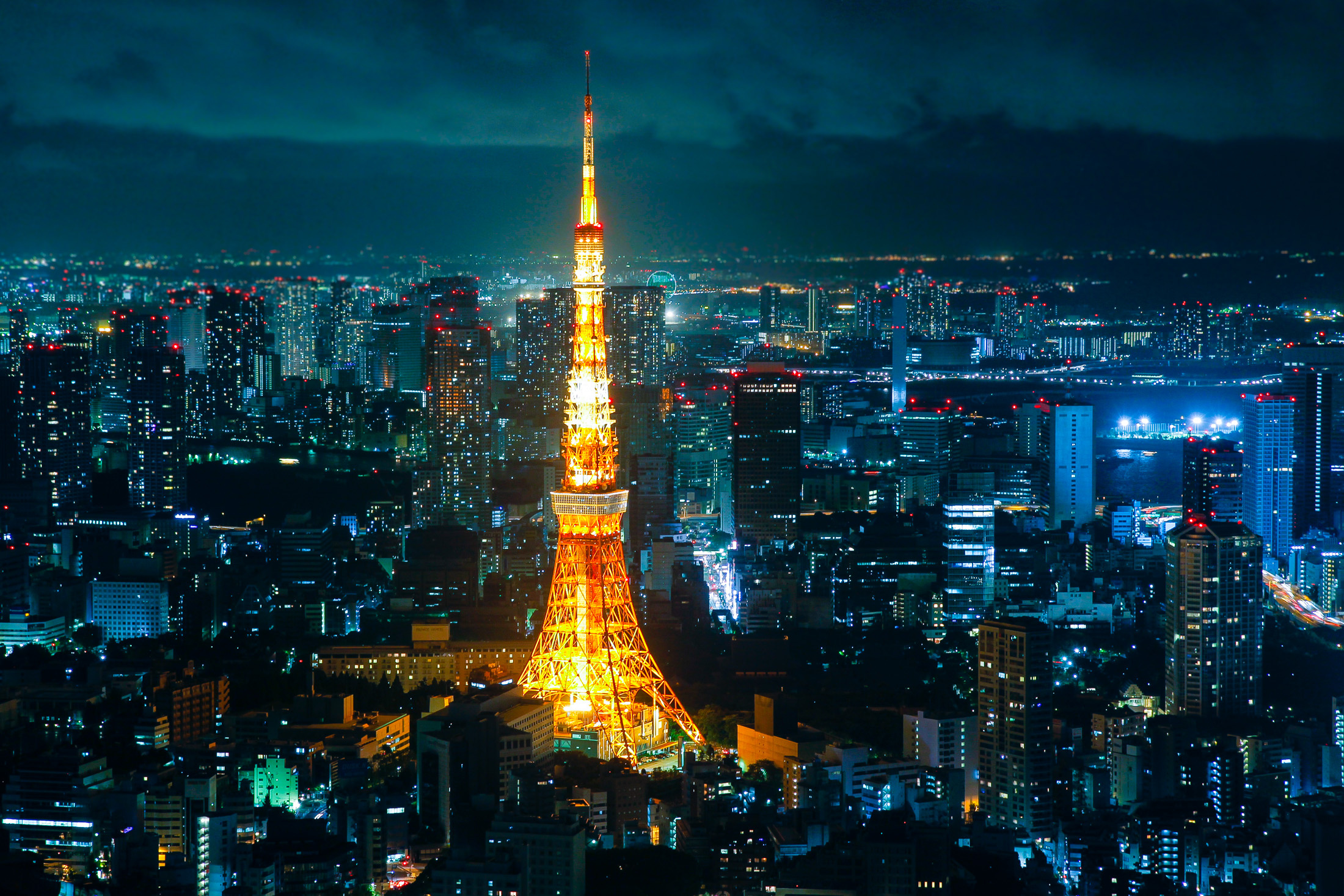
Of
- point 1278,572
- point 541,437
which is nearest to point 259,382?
point 541,437

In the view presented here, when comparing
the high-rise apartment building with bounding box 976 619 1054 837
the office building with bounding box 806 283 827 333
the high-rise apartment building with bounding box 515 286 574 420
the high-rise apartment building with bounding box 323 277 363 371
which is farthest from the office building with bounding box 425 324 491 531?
the high-rise apartment building with bounding box 976 619 1054 837

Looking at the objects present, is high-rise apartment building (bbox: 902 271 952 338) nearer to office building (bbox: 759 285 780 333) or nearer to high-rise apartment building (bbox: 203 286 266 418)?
office building (bbox: 759 285 780 333)

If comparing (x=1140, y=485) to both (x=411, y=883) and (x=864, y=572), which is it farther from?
(x=411, y=883)

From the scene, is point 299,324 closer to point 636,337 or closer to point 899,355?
point 636,337

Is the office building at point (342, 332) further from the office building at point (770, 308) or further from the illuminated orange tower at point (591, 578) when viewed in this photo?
the illuminated orange tower at point (591, 578)

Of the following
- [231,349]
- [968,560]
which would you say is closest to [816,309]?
[968,560]
